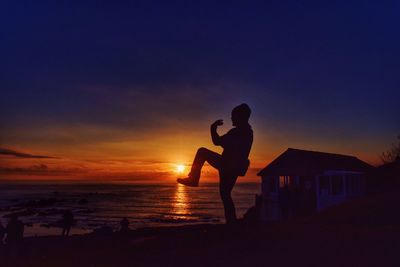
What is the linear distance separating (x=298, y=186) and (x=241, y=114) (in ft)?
74.4

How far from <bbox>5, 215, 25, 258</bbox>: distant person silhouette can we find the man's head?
31.9ft

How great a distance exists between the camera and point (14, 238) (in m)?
15.0

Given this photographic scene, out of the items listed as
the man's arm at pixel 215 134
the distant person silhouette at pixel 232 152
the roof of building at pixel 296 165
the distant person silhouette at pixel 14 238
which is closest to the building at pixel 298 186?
the roof of building at pixel 296 165

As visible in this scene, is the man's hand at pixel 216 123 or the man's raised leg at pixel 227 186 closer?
the man's hand at pixel 216 123

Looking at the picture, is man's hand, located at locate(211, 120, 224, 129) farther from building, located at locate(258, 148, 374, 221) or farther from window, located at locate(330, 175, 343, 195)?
window, located at locate(330, 175, 343, 195)

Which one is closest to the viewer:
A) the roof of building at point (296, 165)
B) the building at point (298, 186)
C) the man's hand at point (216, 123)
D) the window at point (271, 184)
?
the man's hand at point (216, 123)

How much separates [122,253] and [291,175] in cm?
2132

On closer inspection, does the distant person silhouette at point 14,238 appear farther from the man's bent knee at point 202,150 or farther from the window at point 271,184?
the window at point 271,184

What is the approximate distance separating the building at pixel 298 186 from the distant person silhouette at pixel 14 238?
57.1 feet

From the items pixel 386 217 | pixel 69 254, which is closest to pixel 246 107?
pixel 69 254

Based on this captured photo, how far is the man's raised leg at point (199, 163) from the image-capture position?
29.5 ft

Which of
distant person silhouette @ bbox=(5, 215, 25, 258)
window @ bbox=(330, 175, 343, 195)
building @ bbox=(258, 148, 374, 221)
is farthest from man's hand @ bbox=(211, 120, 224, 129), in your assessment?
window @ bbox=(330, 175, 343, 195)

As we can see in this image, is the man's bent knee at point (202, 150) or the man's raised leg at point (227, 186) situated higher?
the man's bent knee at point (202, 150)

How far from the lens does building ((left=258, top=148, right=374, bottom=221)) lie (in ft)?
92.4
